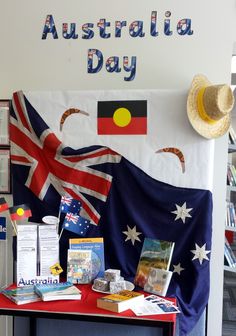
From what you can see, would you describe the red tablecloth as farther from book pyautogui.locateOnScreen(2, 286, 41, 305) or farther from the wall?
the wall

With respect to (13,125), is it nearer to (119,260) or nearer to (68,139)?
(68,139)

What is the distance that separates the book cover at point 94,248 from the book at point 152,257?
235 millimetres

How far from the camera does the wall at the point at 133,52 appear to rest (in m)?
2.38

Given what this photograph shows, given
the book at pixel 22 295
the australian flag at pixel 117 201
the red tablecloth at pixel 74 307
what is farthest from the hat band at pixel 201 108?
the book at pixel 22 295

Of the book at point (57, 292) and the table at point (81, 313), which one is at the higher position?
the book at point (57, 292)

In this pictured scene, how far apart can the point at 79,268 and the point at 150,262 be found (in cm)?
43

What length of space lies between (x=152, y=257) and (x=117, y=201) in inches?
16.2

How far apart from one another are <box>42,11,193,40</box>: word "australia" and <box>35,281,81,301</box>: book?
1552 millimetres

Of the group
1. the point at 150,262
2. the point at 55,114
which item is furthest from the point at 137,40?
the point at 150,262

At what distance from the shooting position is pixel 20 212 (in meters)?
2.32

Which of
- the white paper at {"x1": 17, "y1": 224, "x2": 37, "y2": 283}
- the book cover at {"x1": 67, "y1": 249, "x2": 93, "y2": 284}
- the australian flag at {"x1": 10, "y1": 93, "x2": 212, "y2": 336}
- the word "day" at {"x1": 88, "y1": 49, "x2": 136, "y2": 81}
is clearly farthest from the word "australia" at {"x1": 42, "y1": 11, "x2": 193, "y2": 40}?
the book cover at {"x1": 67, "y1": 249, "x2": 93, "y2": 284}

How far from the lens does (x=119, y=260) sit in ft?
7.84

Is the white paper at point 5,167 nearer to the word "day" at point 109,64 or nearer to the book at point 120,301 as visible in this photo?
the word "day" at point 109,64

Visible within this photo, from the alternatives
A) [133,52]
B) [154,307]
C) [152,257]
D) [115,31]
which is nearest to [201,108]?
[133,52]
